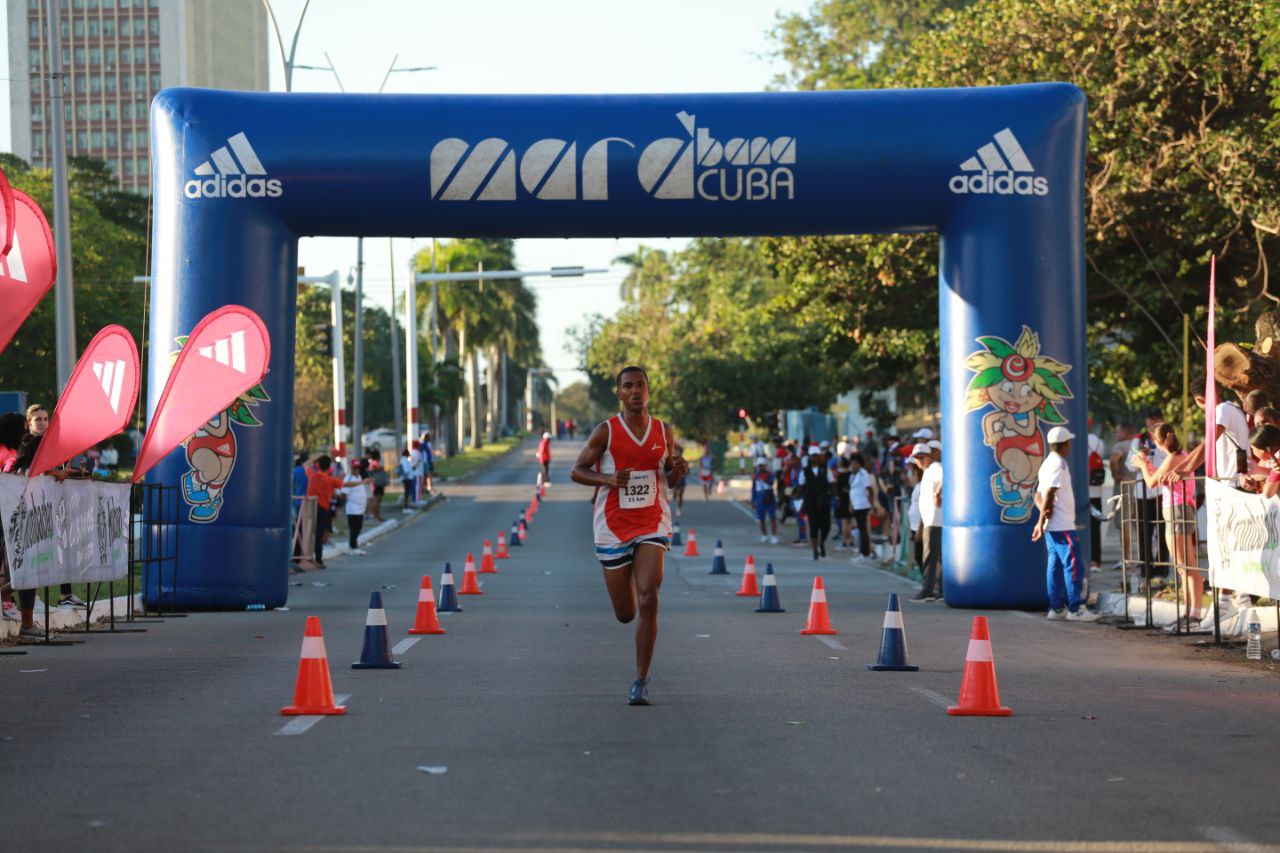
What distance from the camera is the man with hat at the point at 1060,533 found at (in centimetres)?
1683

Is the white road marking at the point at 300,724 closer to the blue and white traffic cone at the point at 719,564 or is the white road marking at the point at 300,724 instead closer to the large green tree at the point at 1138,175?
the blue and white traffic cone at the point at 719,564

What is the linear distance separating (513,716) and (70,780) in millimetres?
2687

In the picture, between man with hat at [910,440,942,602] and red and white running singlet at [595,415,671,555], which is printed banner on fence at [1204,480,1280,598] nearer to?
red and white running singlet at [595,415,671,555]

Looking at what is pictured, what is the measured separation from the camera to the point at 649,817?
22.6 feet

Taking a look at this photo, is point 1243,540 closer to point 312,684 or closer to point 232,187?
point 312,684

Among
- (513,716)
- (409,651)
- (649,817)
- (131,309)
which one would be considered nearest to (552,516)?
(131,309)

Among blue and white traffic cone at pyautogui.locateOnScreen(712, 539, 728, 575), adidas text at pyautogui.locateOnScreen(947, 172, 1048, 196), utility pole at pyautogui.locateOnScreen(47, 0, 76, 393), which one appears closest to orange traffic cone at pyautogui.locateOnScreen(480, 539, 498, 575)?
blue and white traffic cone at pyautogui.locateOnScreen(712, 539, 728, 575)

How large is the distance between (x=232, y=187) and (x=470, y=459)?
69.9 meters

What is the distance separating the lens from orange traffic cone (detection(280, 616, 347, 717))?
9.86m

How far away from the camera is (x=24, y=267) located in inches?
549

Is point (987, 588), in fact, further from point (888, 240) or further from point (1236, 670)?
point (888, 240)

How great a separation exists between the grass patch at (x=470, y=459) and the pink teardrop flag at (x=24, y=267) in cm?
5743

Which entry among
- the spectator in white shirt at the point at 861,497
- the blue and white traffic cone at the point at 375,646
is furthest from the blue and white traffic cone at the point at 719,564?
the blue and white traffic cone at the point at 375,646

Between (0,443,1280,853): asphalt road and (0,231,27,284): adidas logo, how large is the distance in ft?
9.22
